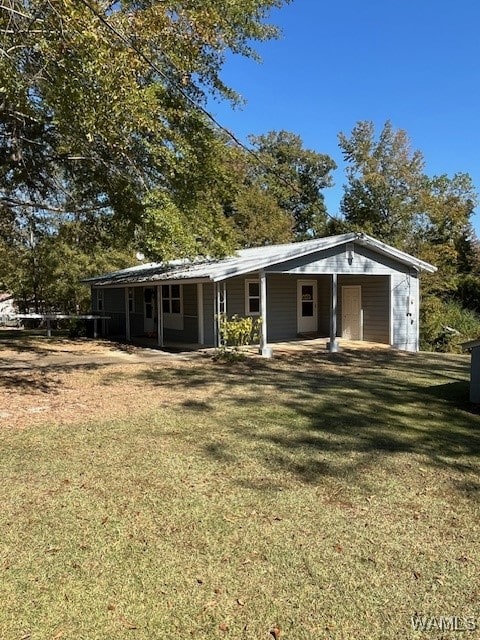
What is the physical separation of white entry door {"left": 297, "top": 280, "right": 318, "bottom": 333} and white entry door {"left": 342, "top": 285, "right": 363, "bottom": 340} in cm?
107

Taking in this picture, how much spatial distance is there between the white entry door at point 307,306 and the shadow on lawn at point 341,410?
585 cm

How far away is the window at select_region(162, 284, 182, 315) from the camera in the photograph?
1897 cm

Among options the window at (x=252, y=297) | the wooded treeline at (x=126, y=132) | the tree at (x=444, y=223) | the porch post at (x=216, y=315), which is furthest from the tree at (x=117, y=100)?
the tree at (x=444, y=223)

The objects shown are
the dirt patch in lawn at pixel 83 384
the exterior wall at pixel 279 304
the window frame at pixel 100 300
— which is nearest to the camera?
the dirt patch in lawn at pixel 83 384

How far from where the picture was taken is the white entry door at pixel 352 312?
63.0 feet

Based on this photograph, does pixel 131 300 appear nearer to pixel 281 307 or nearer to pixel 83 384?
pixel 281 307

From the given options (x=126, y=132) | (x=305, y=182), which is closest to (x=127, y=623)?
(x=126, y=132)

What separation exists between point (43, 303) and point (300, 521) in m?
33.3

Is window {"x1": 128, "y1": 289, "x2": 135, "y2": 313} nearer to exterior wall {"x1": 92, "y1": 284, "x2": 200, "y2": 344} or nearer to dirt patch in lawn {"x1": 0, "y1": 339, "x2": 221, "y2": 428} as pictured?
exterior wall {"x1": 92, "y1": 284, "x2": 200, "y2": 344}

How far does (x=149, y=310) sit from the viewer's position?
21484 mm

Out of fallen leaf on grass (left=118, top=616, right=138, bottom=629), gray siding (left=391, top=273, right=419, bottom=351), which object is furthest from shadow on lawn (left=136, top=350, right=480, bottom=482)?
gray siding (left=391, top=273, right=419, bottom=351)

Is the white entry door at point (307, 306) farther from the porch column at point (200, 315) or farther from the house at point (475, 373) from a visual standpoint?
the house at point (475, 373)

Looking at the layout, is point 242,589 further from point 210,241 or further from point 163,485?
point 210,241

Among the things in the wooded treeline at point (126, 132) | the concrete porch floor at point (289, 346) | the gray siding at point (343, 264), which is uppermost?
the wooded treeline at point (126, 132)
